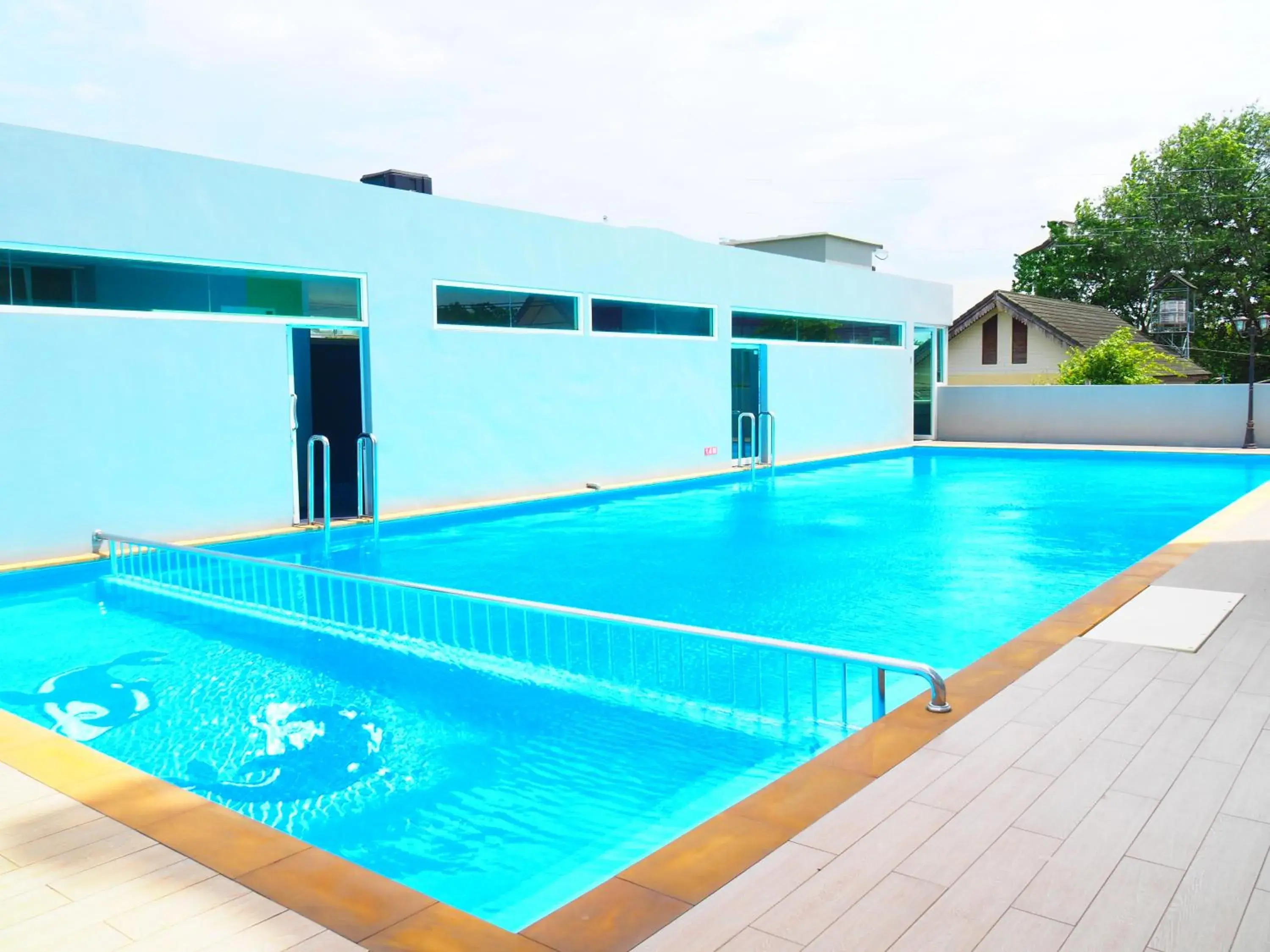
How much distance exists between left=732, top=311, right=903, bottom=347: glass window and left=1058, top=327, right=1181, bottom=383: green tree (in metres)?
6.42

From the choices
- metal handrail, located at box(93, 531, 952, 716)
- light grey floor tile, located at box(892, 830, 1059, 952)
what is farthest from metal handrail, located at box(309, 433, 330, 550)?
light grey floor tile, located at box(892, 830, 1059, 952)

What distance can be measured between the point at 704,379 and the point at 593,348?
2.54 meters

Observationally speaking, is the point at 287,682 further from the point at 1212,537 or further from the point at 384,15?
the point at 384,15

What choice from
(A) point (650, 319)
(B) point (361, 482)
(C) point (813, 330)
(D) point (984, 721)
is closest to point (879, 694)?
(D) point (984, 721)

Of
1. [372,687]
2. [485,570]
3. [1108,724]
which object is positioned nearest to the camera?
[1108,724]

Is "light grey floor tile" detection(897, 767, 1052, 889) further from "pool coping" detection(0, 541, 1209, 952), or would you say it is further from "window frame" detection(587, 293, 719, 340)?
"window frame" detection(587, 293, 719, 340)

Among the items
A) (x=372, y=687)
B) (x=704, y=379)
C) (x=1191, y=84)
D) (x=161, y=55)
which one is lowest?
(x=372, y=687)

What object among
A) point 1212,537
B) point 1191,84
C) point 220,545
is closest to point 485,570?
point 220,545

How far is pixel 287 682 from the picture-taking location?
5258mm

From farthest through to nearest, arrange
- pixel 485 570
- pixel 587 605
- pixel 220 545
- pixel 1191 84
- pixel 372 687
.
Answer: pixel 1191 84, pixel 220 545, pixel 485 570, pixel 587 605, pixel 372 687

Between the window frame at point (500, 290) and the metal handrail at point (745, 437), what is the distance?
342 centimetres

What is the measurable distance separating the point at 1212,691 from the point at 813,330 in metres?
14.3

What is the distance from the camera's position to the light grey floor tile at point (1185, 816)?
107 inches

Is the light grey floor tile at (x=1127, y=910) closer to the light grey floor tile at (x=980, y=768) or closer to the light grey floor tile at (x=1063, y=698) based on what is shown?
the light grey floor tile at (x=980, y=768)
